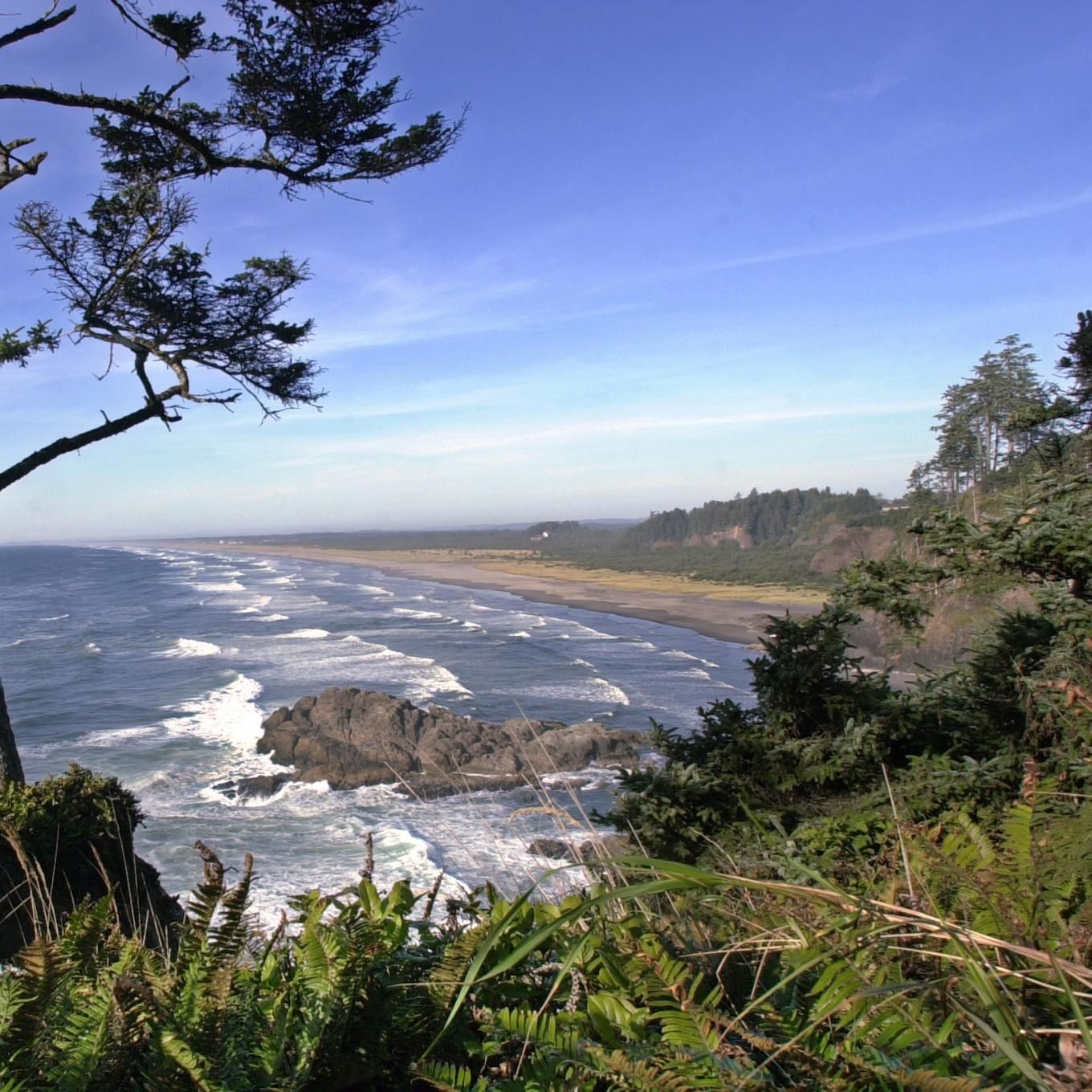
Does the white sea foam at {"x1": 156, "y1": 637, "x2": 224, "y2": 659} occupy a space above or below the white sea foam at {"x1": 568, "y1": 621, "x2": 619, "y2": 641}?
above

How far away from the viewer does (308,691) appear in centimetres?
2495

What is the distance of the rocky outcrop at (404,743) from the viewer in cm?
1764

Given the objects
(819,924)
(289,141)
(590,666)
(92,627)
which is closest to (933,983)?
(819,924)

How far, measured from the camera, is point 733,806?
282 inches

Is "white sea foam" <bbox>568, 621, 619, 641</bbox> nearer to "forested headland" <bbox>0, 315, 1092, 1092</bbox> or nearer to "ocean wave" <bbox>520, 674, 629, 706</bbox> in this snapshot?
"ocean wave" <bbox>520, 674, 629, 706</bbox>

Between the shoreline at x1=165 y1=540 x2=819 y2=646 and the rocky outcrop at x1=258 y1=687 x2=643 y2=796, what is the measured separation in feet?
24.0

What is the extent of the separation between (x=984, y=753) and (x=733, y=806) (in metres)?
2.08

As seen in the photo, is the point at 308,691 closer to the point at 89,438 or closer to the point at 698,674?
the point at 698,674

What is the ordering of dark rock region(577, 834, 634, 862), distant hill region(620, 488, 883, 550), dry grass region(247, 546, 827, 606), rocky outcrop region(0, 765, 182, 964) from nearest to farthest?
dark rock region(577, 834, 634, 862)
rocky outcrop region(0, 765, 182, 964)
dry grass region(247, 546, 827, 606)
distant hill region(620, 488, 883, 550)

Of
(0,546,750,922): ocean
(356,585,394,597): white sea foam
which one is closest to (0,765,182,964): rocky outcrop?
(0,546,750,922): ocean

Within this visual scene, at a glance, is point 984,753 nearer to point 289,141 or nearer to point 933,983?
point 933,983

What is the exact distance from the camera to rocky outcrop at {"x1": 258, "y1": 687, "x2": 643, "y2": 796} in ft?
57.9

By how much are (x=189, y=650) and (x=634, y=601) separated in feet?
93.6

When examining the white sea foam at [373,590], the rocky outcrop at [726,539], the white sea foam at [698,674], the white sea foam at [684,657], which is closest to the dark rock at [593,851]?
the white sea foam at [698,674]
